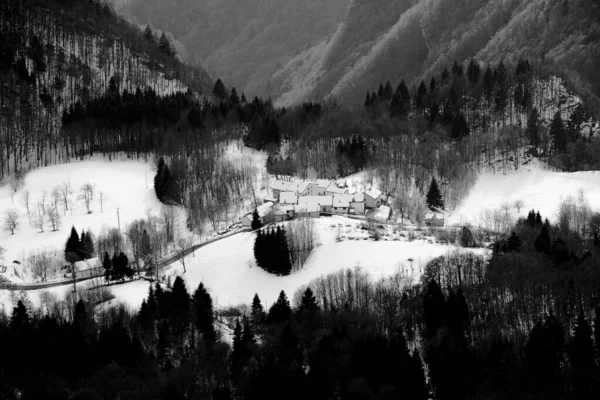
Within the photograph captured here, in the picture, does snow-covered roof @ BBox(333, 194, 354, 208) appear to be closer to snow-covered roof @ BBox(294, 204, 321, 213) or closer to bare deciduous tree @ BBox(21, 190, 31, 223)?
snow-covered roof @ BBox(294, 204, 321, 213)

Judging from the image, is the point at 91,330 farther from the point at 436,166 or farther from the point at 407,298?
the point at 436,166

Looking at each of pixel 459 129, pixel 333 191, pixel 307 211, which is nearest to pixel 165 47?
pixel 459 129

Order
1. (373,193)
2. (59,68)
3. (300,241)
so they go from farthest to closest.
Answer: (59,68) → (373,193) → (300,241)

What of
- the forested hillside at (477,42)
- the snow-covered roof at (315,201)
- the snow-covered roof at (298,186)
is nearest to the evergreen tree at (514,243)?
the snow-covered roof at (315,201)

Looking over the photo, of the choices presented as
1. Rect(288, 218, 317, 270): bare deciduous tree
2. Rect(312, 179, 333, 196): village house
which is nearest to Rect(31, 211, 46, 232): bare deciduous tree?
Rect(288, 218, 317, 270): bare deciduous tree

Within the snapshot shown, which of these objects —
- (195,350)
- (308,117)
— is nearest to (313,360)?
(195,350)

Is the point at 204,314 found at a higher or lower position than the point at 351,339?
higher

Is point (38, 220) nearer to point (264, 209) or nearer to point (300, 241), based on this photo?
point (264, 209)

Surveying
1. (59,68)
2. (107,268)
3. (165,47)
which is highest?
(165,47)
